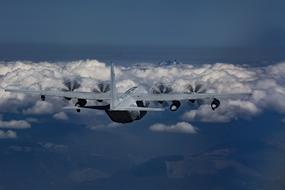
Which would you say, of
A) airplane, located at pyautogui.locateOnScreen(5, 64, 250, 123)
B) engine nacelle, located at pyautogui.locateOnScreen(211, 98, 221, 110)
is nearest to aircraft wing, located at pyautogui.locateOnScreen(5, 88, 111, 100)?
airplane, located at pyautogui.locateOnScreen(5, 64, 250, 123)

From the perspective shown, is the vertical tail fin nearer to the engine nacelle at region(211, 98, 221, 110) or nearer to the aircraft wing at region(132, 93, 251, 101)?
the aircraft wing at region(132, 93, 251, 101)

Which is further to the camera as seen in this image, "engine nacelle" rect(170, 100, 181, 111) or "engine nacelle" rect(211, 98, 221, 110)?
"engine nacelle" rect(170, 100, 181, 111)

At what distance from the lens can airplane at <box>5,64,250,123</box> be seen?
148 m

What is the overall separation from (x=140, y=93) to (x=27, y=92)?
29937mm

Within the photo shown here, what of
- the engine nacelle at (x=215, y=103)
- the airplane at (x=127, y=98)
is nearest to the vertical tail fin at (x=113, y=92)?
the airplane at (x=127, y=98)

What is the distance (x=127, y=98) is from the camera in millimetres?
153750

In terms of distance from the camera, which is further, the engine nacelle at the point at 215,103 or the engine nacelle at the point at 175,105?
the engine nacelle at the point at 175,105

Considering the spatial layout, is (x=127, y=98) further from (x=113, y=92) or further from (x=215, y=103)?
(x=215, y=103)

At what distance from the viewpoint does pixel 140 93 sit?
16200cm

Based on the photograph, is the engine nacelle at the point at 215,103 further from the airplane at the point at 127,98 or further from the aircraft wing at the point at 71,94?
the aircraft wing at the point at 71,94

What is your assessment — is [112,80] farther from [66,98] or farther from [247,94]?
[247,94]

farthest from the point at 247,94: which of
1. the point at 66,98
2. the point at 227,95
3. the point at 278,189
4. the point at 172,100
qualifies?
the point at 278,189

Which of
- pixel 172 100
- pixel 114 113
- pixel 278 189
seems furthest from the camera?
pixel 172 100

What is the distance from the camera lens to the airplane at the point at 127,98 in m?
148
